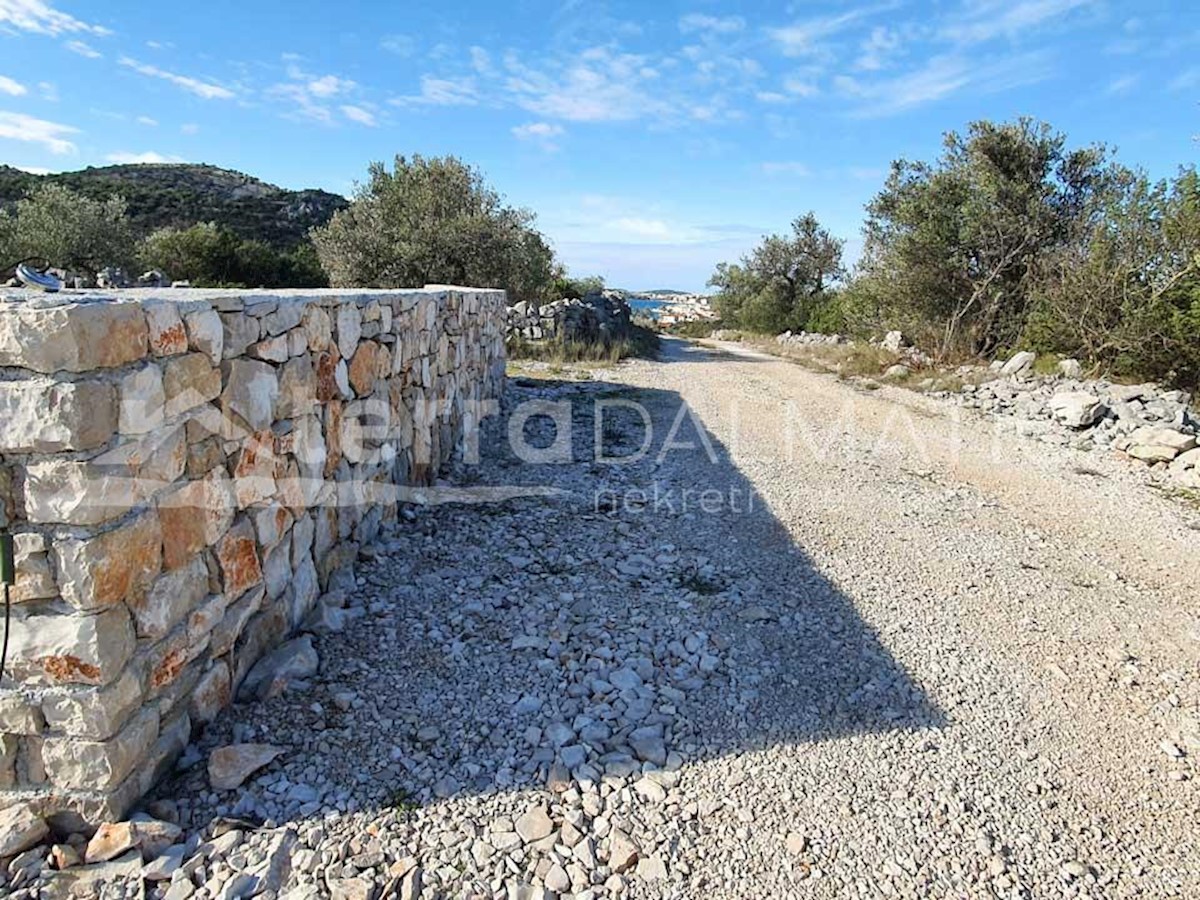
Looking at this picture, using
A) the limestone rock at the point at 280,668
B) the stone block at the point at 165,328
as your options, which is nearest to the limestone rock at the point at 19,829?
the limestone rock at the point at 280,668

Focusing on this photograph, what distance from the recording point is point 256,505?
8.58ft

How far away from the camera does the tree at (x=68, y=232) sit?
16422 mm

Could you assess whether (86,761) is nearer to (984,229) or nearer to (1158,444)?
(1158,444)

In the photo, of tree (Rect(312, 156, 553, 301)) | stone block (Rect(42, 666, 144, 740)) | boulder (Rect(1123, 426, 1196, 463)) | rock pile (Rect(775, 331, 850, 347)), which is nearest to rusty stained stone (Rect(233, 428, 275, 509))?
stone block (Rect(42, 666, 144, 740))

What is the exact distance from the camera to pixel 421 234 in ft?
45.0

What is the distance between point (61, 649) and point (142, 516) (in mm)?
376

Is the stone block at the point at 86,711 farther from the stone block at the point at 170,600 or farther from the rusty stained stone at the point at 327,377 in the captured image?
the rusty stained stone at the point at 327,377

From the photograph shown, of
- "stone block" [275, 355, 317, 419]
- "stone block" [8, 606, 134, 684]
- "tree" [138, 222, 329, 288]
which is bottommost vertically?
"stone block" [8, 606, 134, 684]

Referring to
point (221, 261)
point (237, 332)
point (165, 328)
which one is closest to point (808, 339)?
point (221, 261)

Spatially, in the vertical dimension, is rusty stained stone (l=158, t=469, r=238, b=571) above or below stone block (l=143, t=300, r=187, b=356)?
below

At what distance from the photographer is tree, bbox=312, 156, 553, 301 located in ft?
45.1

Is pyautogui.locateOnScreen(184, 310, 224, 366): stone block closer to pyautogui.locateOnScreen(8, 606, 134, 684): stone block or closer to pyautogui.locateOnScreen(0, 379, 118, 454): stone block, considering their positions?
pyautogui.locateOnScreen(0, 379, 118, 454): stone block

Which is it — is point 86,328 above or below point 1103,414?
above

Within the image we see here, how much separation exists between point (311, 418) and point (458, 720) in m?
Answer: 1.51
